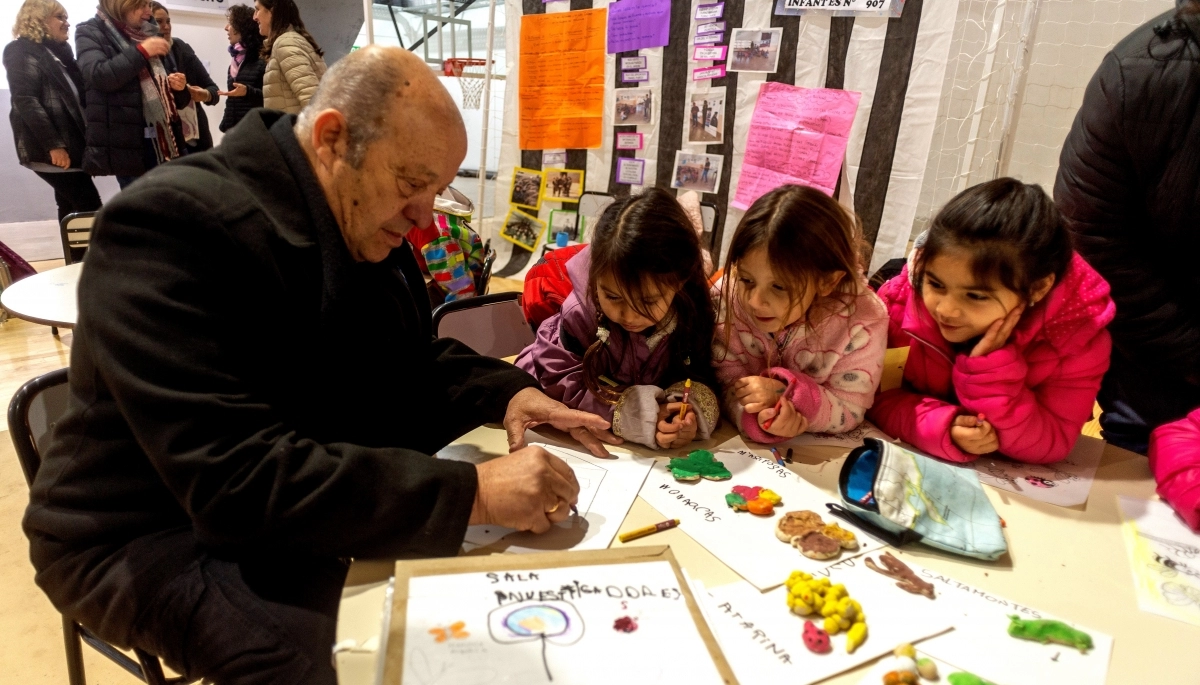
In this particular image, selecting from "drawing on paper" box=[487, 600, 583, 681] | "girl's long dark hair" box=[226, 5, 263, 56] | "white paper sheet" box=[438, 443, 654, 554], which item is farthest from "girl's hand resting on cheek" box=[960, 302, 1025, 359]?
"girl's long dark hair" box=[226, 5, 263, 56]

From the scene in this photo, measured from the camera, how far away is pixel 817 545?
0.89 m

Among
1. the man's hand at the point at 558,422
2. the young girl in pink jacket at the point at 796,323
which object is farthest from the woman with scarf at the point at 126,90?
the young girl in pink jacket at the point at 796,323

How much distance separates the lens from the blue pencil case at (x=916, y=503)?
3.01 feet

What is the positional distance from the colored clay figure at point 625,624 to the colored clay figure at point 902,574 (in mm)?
375

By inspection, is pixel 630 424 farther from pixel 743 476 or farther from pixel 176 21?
pixel 176 21

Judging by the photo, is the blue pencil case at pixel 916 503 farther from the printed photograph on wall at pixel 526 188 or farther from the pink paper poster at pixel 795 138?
the printed photograph on wall at pixel 526 188

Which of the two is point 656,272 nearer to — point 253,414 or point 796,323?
point 796,323

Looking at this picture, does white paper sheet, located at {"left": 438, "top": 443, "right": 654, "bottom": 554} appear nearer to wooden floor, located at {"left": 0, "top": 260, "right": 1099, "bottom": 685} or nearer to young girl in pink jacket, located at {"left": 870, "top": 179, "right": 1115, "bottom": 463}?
young girl in pink jacket, located at {"left": 870, "top": 179, "right": 1115, "bottom": 463}

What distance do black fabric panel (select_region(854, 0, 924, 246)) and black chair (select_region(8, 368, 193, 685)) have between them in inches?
101

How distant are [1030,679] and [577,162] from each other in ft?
11.4

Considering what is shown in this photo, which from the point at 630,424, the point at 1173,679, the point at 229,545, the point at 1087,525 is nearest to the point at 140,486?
the point at 229,545

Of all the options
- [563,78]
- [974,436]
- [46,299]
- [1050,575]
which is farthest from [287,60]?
[1050,575]

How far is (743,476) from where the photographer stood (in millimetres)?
1097

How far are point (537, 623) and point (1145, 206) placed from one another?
1.57 metres
